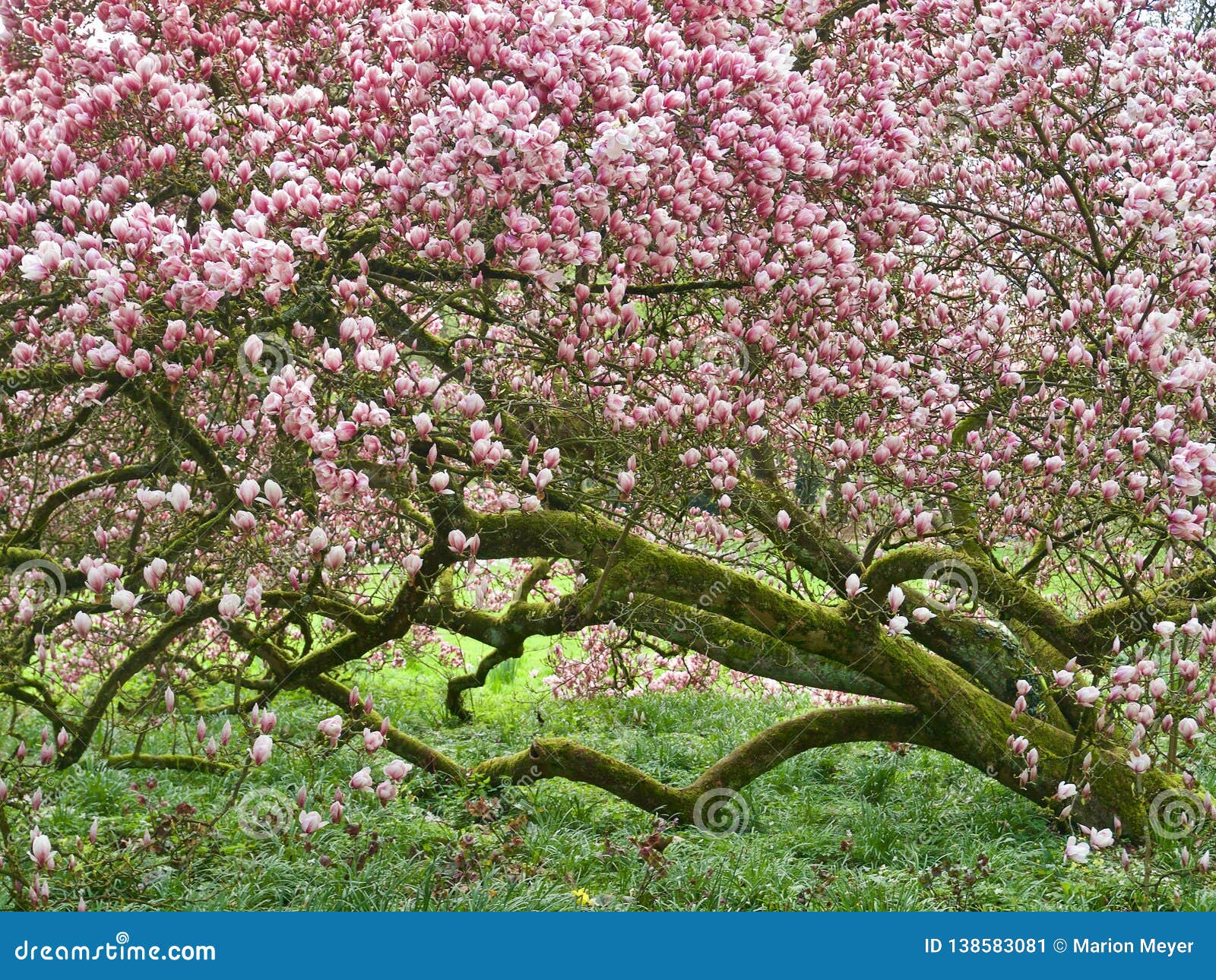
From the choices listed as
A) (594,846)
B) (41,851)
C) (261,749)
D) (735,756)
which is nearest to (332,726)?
(261,749)

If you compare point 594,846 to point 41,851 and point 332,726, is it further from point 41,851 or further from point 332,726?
point 41,851

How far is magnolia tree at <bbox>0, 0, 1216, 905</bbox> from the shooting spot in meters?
3.56

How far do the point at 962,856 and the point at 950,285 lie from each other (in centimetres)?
323

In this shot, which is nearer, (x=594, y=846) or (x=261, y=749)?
(x=261, y=749)

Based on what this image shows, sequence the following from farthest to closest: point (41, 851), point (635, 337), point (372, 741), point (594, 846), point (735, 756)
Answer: point (735, 756) < point (594, 846) < point (635, 337) < point (372, 741) < point (41, 851)

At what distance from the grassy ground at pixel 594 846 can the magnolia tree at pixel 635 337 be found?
0.42m

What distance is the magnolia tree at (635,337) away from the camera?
356 cm

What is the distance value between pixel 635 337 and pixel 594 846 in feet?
10.1

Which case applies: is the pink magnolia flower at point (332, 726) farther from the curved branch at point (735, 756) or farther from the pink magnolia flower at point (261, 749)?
the curved branch at point (735, 756)

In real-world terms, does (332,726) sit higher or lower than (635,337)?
lower

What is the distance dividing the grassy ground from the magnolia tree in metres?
0.42

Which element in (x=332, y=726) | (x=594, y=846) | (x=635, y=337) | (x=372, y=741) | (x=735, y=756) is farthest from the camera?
(x=735, y=756)

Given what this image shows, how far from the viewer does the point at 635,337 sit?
13.7 feet

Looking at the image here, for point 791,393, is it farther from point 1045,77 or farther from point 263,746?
point 263,746
